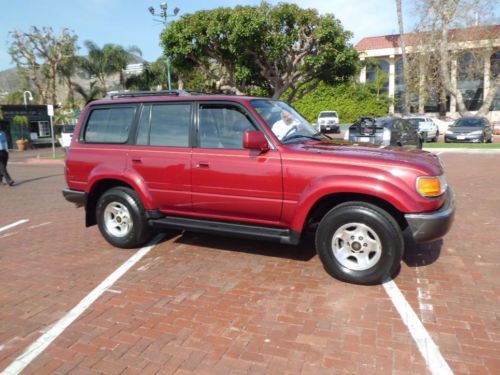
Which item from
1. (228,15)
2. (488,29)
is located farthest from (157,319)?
(488,29)

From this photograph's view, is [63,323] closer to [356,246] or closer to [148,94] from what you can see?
[356,246]

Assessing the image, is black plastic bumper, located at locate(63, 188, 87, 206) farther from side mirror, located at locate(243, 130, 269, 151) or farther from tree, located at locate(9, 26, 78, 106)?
tree, located at locate(9, 26, 78, 106)

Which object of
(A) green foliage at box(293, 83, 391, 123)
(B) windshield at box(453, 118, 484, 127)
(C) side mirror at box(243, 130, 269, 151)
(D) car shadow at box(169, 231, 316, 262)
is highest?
(A) green foliage at box(293, 83, 391, 123)

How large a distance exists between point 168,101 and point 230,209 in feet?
5.00

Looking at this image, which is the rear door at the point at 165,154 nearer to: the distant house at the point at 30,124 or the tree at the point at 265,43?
the tree at the point at 265,43

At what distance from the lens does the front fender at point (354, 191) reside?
3.84 metres

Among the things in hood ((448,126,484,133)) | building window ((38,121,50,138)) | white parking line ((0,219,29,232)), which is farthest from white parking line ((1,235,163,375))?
building window ((38,121,50,138))

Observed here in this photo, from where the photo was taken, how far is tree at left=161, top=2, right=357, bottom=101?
60.6 feet

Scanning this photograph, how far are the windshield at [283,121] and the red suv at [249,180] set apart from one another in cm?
2

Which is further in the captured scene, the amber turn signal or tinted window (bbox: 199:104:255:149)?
tinted window (bbox: 199:104:255:149)

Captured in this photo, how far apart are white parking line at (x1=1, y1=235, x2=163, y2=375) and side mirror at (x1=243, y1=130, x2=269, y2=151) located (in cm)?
199

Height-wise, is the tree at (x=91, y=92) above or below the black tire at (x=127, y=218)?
above

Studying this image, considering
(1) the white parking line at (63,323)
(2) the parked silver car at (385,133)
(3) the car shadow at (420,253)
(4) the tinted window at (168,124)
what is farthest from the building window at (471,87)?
(1) the white parking line at (63,323)

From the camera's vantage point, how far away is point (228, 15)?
18609 mm
